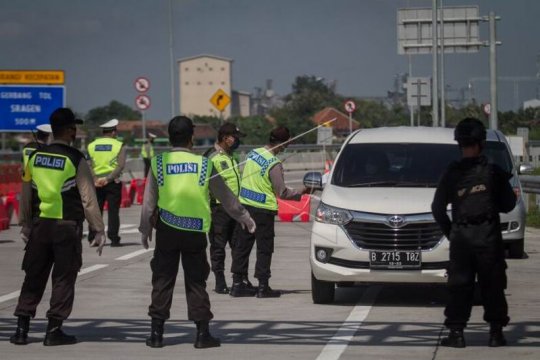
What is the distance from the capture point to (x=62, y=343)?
11.3 metres

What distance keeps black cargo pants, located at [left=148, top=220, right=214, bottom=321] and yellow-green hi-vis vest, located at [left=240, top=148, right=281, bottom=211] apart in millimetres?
3818

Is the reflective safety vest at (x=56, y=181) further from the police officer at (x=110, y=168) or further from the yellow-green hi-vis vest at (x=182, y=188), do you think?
the police officer at (x=110, y=168)

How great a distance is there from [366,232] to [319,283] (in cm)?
79

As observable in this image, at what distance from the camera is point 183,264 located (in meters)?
11.3

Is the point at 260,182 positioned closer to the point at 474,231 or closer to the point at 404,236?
the point at 404,236

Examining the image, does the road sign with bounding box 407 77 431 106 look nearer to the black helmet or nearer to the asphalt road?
the asphalt road

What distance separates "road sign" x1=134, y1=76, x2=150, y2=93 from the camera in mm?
52875

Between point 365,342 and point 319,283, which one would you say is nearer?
point 365,342

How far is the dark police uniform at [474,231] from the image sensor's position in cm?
1095

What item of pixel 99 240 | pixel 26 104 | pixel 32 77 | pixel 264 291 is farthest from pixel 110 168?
pixel 99 240

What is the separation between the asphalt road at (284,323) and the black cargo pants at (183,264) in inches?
15.4

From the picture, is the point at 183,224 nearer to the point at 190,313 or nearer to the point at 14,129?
the point at 190,313

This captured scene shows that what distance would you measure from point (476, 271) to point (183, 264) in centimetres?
232

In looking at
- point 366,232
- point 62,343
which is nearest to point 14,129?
point 366,232
